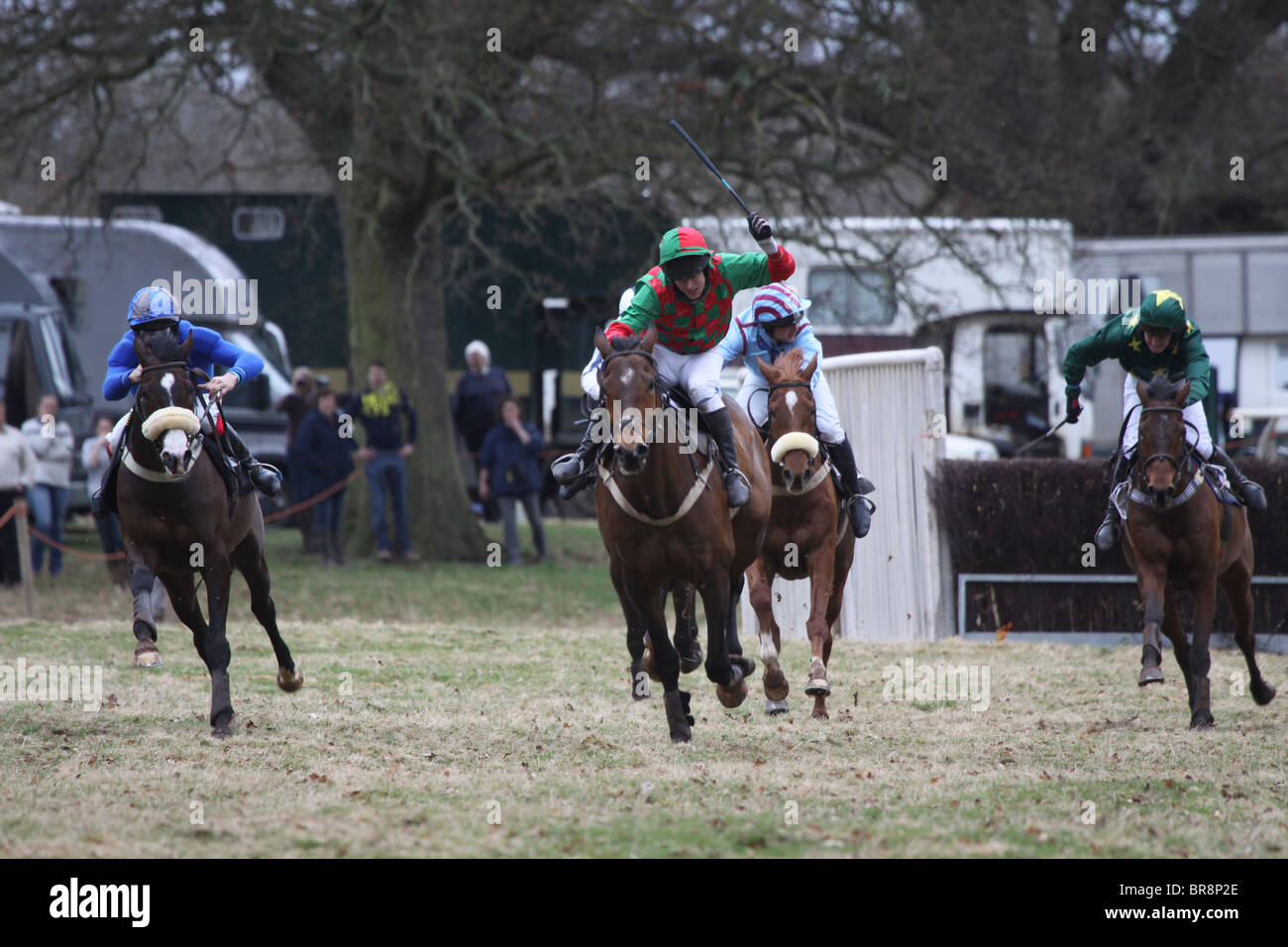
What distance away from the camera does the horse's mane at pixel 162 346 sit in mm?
8039

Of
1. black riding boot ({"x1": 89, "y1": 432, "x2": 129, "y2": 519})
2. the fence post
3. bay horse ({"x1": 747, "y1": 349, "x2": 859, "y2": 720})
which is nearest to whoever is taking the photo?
black riding boot ({"x1": 89, "y1": 432, "x2": 129, "y2": 519})

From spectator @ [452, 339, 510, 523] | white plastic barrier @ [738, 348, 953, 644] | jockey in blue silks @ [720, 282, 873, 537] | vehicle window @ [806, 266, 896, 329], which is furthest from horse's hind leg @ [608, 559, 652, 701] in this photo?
vehicle window @ [806, 266, 896, 329]

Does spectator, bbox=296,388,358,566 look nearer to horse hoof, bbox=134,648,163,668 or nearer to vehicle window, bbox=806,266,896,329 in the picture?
vehicle window, bbox=806,266,896,329

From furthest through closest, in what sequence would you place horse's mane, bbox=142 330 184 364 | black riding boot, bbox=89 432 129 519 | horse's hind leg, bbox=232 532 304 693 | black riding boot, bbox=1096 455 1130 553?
black riding boot, bbox=1096 455 1130 553
horse's hind leg, bbox=232 532 304 693
black riding boot, bbox=89 432 129 519
horse's mane, bbox=142 330 184 364

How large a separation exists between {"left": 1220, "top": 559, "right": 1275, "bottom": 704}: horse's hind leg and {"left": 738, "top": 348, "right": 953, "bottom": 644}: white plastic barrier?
12.3 ft

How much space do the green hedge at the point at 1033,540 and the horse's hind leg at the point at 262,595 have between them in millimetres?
5892

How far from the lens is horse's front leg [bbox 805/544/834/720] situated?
855 cm

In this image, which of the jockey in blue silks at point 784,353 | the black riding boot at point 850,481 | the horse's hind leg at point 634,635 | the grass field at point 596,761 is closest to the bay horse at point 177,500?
the grass field at point 596,761

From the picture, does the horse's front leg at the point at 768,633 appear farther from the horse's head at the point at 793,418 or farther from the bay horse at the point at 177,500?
the bay horse at the point at 177,500

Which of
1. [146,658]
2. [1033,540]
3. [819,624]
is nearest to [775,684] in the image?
[819,624]

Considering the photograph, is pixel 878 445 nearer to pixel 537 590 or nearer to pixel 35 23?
pixel 537 590

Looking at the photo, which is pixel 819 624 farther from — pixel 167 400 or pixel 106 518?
pixel 106 518
